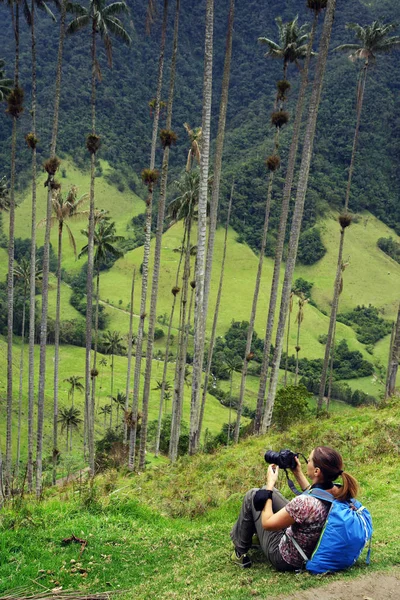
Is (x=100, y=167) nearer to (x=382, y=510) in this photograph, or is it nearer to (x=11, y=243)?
(x=11, y=243)

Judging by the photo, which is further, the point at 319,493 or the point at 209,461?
the point at 209,461

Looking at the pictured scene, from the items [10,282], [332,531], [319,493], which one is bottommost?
[332,531]

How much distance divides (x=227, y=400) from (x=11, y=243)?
73.0 m

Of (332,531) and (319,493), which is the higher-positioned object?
(319,493)

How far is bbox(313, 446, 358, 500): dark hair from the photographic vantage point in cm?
532

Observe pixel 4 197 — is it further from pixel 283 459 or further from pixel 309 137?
pixel 283 459

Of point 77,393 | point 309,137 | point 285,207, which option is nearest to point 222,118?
point 309,137

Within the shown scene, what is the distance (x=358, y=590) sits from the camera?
5160mm

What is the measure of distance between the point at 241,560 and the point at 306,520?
133 cm

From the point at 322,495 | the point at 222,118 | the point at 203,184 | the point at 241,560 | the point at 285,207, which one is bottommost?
the point at 241,560

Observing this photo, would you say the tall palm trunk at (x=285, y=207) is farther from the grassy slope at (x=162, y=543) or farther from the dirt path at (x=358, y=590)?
the dirt path at (x=358, y=590)

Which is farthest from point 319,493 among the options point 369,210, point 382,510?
point 369,210

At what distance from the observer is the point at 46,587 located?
6.01 metres

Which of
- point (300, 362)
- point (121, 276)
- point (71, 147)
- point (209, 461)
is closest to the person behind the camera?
point (209, 461)
